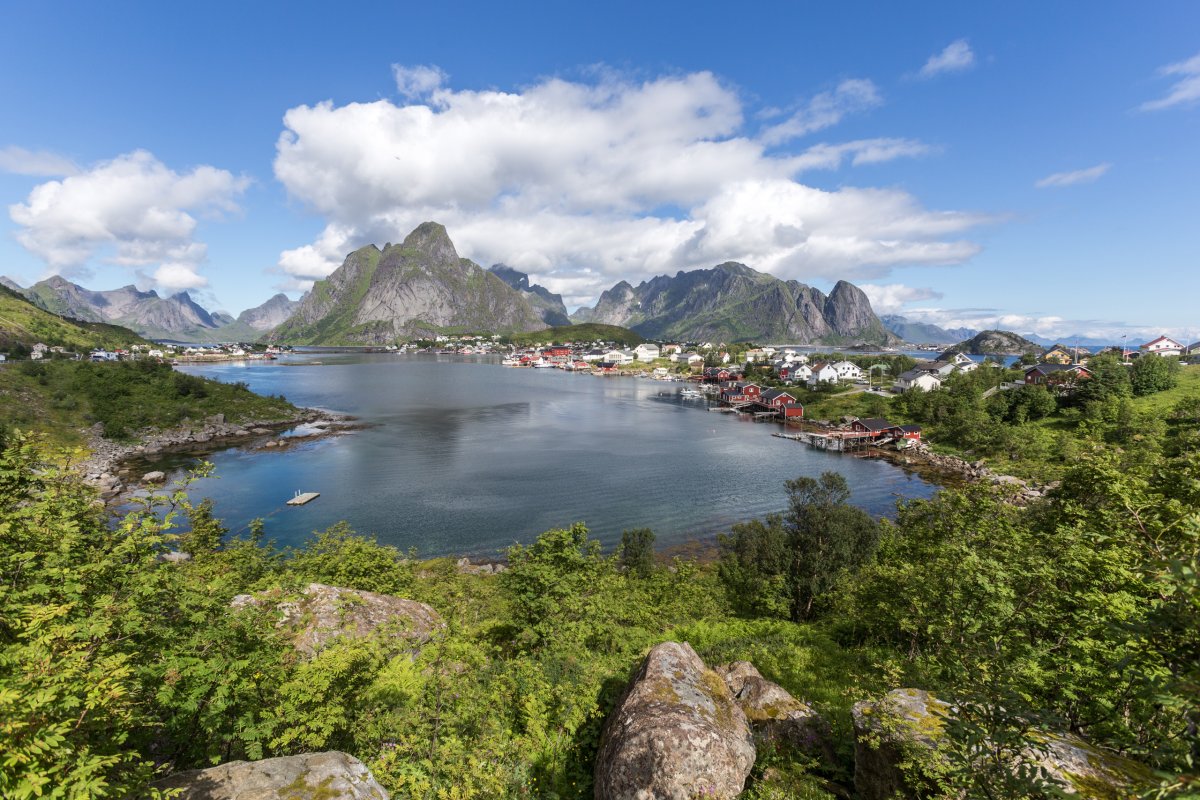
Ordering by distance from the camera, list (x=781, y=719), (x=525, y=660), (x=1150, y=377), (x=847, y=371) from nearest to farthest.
Result: (x=781, y=719)
(x=525, y=660)
(x=1150, y=377)
(x=847, y=371)

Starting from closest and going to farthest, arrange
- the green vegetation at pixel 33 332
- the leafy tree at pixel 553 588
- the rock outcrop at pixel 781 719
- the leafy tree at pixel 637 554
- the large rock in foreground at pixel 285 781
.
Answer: the large rock in foreground at pixel 285 781 → the rock outcrop at pixel 781 719 → the leafy tree at pixel 553 588 → the leafy tree at pixel 637 554 → the green vegetation at pixel 33 332

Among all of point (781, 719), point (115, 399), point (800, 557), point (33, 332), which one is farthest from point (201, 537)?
point (33, 332)

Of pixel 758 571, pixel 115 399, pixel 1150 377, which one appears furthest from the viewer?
pixel 115 399

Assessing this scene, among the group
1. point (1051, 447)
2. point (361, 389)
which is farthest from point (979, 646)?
point (361, 389)

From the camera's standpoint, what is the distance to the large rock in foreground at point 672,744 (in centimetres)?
641

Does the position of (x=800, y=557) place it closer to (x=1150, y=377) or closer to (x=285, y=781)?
(x=285, y=781)

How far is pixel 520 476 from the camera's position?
51594 millimetres

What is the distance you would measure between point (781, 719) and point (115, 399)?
3567 inches

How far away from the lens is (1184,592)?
3.22 metres

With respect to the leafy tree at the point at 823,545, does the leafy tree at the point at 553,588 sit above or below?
above

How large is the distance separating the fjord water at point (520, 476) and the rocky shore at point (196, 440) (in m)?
4.19

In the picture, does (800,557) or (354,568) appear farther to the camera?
(800,557)

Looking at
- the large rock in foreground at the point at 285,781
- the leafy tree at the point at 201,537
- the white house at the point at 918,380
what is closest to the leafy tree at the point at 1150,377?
the white house at the point at 918,380

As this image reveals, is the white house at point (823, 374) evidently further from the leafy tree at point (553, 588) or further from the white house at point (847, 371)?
the leafy tree at point (553, 588)
